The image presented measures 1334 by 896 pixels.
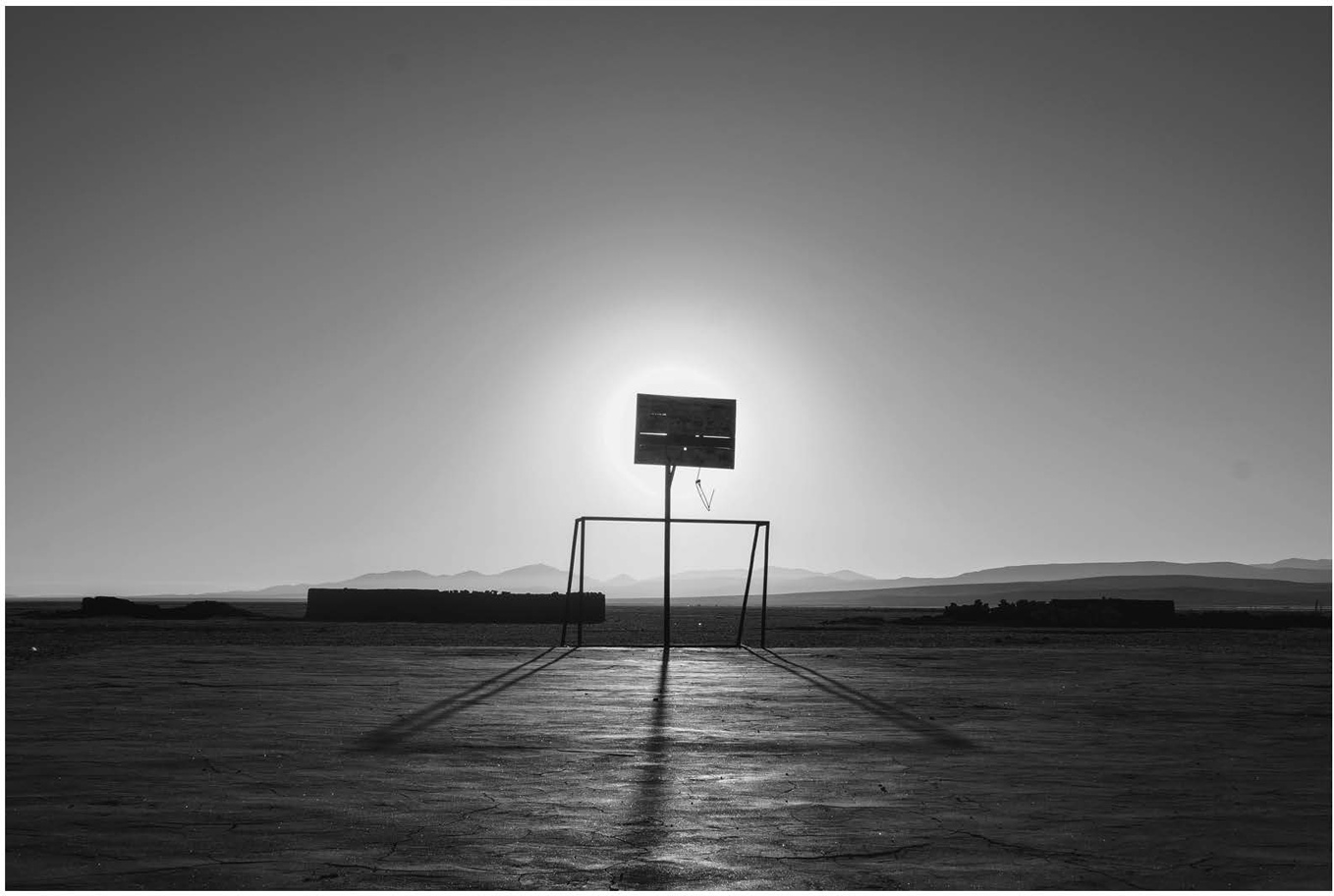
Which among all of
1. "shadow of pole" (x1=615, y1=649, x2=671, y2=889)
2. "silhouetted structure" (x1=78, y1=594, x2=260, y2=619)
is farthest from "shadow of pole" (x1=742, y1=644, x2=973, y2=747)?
"silhouetted structure" (x1=78, y1=594, x2=260, y2=619)

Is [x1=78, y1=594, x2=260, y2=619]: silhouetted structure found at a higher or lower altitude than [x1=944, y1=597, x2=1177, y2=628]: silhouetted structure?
lower

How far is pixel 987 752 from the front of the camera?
6.84 metres

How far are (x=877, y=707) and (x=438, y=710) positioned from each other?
3727 mm

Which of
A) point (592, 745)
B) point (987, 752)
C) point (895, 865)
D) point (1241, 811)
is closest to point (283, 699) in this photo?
point (592, 745)

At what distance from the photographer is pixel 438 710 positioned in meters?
8.80

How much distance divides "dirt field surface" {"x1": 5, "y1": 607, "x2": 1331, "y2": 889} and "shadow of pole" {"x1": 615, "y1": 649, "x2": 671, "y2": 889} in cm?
2

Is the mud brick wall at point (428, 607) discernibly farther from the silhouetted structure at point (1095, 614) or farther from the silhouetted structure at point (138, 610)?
the silhouetted structure at point (1095, 614)

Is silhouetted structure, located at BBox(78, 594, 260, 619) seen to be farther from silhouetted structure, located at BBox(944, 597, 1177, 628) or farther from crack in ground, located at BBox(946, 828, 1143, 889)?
crack in ground, located at BBox(946, 828, 1143, 889)

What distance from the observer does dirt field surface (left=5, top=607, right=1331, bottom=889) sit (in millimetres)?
4074

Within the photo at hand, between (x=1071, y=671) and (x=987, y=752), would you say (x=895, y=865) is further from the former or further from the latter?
(x=1071, y=671)

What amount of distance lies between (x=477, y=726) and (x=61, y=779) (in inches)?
114

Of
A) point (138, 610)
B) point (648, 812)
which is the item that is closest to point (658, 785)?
point (648, 812)

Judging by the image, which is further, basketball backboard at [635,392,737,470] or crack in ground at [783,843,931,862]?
basketball backboard at [635,392,737,470]

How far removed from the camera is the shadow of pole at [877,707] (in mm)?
7520
